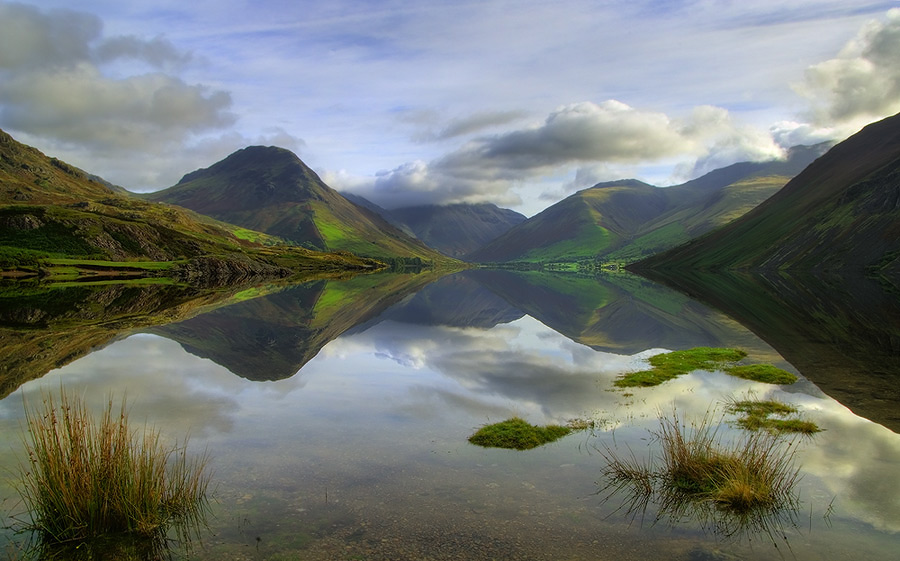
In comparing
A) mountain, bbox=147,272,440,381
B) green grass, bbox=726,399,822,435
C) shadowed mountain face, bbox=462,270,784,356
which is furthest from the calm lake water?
shadowed mountain face, bbox=462,270,784,356

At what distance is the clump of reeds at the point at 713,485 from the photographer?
50.0 ft

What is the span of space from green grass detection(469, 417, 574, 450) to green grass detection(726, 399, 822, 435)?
27.9ft

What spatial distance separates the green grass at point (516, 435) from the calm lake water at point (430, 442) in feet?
2.06

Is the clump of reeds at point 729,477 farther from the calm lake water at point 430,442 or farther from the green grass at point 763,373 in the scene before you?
the green grass at point 763,373

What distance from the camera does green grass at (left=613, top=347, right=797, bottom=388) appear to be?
110ft

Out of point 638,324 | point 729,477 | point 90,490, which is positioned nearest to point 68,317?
point 90,490

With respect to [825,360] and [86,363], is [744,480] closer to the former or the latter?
[825,360]

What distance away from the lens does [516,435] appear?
73.1 ft

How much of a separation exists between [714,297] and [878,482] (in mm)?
90735

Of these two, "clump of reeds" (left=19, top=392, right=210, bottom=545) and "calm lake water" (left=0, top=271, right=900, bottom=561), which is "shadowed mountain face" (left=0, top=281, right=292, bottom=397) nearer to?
"calm lake water" (left=0, top=271, right=900, bottom=561)

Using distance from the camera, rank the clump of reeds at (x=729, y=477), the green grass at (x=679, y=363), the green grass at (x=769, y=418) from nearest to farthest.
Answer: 1. the clump of reeds at (x=729, y=477)
2. the green grass at (x=769, y=418)
3. the green grass at (x=679, y=363)

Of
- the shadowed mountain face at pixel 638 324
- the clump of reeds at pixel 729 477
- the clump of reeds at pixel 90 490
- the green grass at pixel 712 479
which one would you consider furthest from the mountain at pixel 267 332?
the shadowed mountain face at pixel 638 324

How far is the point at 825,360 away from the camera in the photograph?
1515 inches

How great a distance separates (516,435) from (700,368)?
72.1 feet
